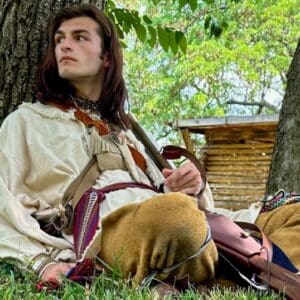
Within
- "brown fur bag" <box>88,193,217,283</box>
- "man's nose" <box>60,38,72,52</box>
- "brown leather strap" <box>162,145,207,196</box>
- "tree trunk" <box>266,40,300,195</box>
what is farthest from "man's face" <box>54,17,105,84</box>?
"tree trunk" <box>266,40,300,195</box>

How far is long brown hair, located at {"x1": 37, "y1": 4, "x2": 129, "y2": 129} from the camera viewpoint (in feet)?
8.97

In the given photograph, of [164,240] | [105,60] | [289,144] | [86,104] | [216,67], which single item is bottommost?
[216,67]

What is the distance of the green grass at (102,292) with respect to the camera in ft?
5.51

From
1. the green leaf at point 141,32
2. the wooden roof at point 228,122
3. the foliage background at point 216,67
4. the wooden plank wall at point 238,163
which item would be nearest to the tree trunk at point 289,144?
the green leaf at point 141,32

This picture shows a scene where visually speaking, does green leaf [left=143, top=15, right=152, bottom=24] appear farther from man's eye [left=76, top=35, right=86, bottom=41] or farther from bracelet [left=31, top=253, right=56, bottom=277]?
bracelet [left=31, top=253, right=56, bottom=277]

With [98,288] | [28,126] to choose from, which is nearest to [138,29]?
[28,126]

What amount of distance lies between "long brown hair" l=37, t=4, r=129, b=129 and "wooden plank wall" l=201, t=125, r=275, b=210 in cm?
517

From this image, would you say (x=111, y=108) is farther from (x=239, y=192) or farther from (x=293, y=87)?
(x=239, y=192)

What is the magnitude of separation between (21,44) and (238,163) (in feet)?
17.9

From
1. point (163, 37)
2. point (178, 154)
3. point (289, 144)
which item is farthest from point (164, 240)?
point (289, 144)

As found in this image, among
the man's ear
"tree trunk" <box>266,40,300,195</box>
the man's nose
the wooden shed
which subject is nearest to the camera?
the man's nose

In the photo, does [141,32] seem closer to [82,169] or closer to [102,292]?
[82,169]

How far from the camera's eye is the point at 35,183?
8.03 ft

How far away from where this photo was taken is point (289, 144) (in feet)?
12.7
